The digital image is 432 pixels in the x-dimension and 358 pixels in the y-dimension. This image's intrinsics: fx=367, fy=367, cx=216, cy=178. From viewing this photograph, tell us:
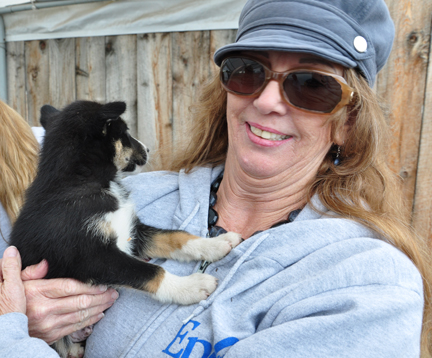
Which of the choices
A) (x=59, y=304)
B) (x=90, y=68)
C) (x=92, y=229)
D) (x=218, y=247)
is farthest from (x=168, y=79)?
(x=59, y=304)

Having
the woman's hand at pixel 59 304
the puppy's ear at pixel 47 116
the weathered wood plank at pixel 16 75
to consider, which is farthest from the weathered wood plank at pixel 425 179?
the weathered wood plank at pixel 16 75

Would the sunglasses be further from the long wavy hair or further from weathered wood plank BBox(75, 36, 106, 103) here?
weathered wood plank BBox(75, 36, 106, 103)

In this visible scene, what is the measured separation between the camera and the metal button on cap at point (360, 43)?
65.4 inches

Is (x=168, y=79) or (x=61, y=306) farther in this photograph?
(x=168, y=79)

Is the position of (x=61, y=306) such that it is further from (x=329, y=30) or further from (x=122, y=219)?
(x=329, y=30)

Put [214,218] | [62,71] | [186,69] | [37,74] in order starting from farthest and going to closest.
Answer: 1. [37,74]
2. [62,71]
3. [186,69]
4. [214,218]

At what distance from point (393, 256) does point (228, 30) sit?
3235mm

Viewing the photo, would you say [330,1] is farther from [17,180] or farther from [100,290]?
[17,180]

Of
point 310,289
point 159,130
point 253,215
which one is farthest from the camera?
point 159,130

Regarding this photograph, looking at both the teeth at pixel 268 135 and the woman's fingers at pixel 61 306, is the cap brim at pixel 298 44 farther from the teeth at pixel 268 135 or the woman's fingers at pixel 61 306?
the woman's fingers at pixel 61 306

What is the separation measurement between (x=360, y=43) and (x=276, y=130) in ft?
1.82

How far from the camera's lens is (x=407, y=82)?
10.8ft

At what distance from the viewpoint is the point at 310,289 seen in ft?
4.86

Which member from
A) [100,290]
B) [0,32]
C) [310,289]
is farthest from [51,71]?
[310,289]
